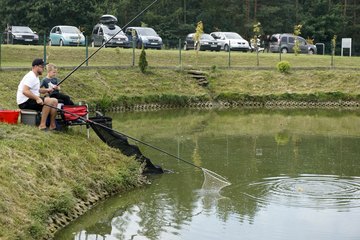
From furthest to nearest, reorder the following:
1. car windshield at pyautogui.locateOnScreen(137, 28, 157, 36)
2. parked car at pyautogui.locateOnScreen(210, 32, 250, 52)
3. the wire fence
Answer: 1. parked car at pyautogui.locateOnScreen(210, 32, 250, 52)
2. car windshield at pyautogui.locateOnScreen(137, 28, 157, 36)
3. the wire fence

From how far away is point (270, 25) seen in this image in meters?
54.6

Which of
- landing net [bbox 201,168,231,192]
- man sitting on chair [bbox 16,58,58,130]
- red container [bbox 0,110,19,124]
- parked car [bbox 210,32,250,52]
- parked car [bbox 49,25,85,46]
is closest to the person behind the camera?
man sitting on chair [bbox 16,58,58,130]

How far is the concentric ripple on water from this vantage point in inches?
475

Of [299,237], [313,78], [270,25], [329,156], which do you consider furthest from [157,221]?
[270,25]

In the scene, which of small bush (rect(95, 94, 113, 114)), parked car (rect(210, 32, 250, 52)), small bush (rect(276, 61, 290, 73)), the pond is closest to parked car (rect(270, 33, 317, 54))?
parked car (rect(210, 32, 250, 52))

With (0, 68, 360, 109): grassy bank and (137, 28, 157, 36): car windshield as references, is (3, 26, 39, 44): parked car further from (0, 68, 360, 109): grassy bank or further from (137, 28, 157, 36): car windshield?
(0, 68, 360, 109): grassy bank

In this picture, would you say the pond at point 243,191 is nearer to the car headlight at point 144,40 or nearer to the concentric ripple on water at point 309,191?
the concentric ripple on water at point 309,191

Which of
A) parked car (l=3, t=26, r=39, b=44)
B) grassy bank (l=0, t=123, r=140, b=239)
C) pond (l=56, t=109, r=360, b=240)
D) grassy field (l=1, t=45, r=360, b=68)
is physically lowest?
pond (l=56, t=109, r=360, b=240)

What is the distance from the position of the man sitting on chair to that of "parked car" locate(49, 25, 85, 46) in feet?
81.0

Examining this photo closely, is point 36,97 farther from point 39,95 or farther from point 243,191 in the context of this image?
point 243,191

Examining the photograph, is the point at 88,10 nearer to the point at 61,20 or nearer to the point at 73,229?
the point at 61,20

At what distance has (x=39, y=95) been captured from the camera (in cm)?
1297

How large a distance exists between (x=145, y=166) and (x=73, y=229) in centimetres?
402

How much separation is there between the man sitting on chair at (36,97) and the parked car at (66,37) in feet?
→ 81.0
